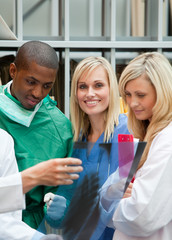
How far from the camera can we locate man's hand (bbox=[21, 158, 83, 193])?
93 cm

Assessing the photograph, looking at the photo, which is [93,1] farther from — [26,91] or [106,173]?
[106,173]

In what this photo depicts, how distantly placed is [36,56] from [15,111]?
10.4 inches

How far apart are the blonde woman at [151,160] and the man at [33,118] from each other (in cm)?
39

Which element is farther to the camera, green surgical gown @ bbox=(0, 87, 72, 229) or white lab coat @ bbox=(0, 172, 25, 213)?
green surgical gown @ bbox=(0, 87, 72, 229)

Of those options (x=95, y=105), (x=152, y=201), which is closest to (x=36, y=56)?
(x=95, y=105)

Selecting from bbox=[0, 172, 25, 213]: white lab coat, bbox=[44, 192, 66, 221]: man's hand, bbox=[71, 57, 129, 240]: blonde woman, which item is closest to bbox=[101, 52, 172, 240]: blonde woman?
bbox=[44, 192, 66, 221]: man's hand

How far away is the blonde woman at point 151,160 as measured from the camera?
115cm

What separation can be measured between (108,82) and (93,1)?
1703mm

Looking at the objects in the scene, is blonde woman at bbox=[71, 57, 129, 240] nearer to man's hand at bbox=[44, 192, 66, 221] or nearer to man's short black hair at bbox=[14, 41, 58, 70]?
man's short black hair at bbox=[14, 41, 58, 70]

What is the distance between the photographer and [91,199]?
1.06 meters

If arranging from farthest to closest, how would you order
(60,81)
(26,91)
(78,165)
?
(60,81)
(26,91)
(78,165)

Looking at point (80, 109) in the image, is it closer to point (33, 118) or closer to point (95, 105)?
point (95, 105)

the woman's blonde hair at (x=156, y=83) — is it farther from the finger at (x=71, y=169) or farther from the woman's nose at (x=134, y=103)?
the finger at (x=71, y=169)

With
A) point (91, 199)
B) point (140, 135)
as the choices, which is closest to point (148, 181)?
point (91, 199)
